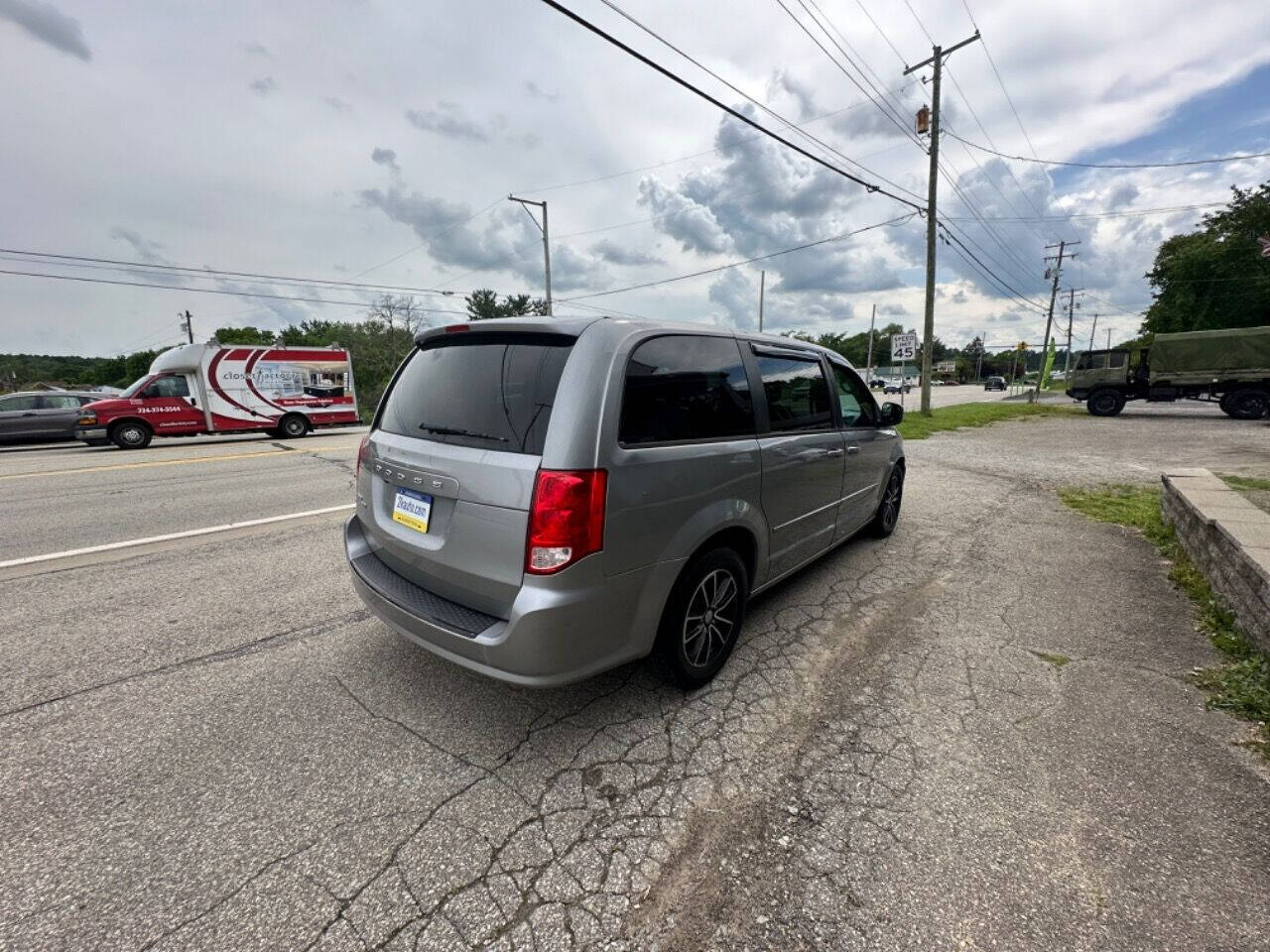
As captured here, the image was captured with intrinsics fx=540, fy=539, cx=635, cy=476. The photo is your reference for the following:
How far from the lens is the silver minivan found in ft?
6.66

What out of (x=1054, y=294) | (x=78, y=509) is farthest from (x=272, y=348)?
(x=1054, y=294)

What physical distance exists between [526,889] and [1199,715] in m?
3.06

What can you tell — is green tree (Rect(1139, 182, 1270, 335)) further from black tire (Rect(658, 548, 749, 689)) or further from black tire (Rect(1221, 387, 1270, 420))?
black tire (Rect(658, 548, 749, 689))

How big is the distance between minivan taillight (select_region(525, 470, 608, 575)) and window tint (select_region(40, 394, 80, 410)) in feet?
64.9

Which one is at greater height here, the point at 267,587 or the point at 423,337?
the point at 423,337

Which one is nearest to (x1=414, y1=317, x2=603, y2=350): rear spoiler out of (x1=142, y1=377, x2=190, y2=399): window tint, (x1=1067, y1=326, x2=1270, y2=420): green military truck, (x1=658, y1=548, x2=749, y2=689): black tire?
(x1=658, y1=548, x2=749, y2=689): black tire

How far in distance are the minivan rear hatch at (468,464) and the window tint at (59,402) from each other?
18.7 meters

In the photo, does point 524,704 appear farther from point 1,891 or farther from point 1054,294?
point 1054,294

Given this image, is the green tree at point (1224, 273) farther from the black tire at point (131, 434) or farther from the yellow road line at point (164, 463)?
the black tire at point (131, 434)

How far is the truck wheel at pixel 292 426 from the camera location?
15773mm

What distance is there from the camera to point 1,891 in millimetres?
1602

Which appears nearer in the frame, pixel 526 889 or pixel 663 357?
pixel 526 889

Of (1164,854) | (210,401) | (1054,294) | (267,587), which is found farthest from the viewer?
(1054,294)

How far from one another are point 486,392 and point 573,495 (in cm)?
72
